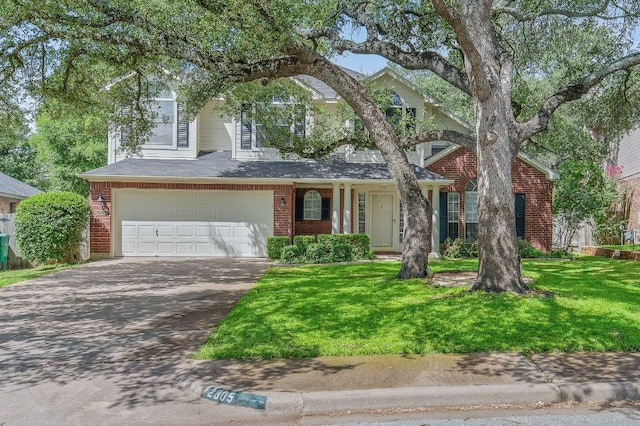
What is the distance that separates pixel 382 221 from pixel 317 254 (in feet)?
14.9

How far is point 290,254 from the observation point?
48.8ft

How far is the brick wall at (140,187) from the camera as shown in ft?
52.5

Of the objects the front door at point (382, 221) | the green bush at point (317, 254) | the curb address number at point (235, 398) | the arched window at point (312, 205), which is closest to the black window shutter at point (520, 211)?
the front door at point (382, 221)

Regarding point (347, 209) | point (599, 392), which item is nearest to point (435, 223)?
point (347, 209)

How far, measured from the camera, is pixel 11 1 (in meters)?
8.66

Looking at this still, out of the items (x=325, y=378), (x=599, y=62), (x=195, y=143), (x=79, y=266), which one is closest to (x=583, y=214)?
(x=599, y=62)

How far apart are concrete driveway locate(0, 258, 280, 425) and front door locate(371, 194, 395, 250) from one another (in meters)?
7.93

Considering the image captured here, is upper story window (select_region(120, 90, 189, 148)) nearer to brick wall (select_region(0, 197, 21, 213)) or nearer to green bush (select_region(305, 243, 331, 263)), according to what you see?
green bush (select_region(305, 243, 331, 263))

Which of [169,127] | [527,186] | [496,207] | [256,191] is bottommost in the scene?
[496,207]

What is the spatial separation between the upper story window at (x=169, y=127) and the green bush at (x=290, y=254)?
5.82m

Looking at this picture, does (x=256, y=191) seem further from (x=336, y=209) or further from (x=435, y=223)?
(x=435, y=223)

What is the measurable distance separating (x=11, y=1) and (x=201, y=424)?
28.5 feet

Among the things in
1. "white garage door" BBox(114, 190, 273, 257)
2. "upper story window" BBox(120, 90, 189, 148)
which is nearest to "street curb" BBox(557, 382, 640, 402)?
"white garage door" BBox(114, 190, 273, 257)

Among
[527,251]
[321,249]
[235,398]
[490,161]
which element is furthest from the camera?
[527,251]
